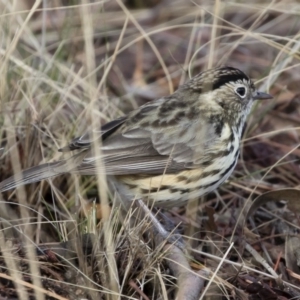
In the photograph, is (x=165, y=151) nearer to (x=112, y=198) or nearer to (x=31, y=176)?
(x=112, y=198)

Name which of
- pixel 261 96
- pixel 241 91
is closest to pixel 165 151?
pixel 241 91

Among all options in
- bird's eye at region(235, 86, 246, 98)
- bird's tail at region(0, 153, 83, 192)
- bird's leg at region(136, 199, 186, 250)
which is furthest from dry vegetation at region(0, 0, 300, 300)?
bird's eye at region(235, 86, 246, 98)

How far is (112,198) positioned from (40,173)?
723mm

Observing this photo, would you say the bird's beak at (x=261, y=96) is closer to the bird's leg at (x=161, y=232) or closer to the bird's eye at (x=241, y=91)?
the bird's eye at (x=241, y=91)

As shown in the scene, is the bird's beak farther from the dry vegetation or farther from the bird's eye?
the dry vegetation

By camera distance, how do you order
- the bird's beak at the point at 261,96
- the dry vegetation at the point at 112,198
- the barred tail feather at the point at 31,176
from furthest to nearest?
the bird's beak at the point at 261,96, the barred tail feather at the point at 31,176, the dry vegetation at the point at 112,198

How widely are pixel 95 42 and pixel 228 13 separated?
147cm

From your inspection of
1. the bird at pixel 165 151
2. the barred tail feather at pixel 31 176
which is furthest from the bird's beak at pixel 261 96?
the barred tail feather at pixel 31 176

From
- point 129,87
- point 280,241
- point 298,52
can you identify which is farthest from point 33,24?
point 280,241

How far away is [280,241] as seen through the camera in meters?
5.83

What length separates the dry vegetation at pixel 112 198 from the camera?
15.4 ft

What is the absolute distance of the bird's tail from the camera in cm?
526

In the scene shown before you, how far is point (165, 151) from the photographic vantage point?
563 centimetres

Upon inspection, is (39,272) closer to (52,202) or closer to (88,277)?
(88,277)
